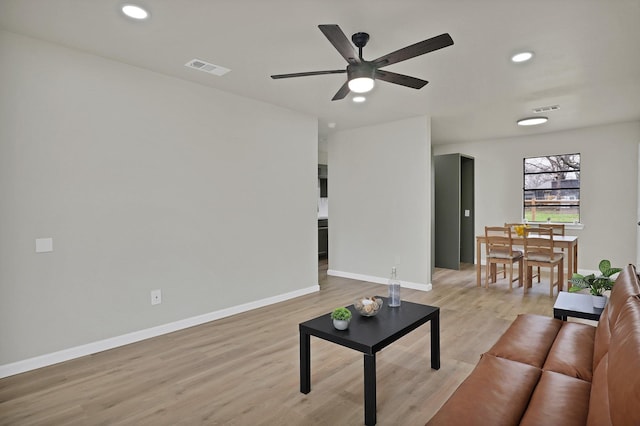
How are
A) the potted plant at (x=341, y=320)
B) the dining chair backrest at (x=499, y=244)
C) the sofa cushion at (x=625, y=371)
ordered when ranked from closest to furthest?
the sofa cushion at (x=625, y=371), the potted plant at (x=341, y=320), the dining chair backrest at (x=499, y=244)

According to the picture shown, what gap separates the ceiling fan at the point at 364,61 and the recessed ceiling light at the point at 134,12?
3.03ft

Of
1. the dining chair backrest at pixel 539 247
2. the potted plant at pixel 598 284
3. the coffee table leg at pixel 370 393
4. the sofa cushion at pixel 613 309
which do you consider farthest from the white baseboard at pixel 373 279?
the coffee table leg at pixel 370 393

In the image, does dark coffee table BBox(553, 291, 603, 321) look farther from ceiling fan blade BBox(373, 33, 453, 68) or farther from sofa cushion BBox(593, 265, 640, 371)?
ceiling fan blade BBox(373, 33, 453, 68)

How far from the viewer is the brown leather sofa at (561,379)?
1.16 meters

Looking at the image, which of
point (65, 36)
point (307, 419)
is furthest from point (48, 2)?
point (307, 419)

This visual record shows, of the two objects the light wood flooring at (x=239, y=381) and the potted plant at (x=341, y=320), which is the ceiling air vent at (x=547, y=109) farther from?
the potted plant at (x=341, y=320)

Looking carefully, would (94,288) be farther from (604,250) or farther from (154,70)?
(604,250)

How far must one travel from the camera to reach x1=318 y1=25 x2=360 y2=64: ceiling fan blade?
78.0 inches

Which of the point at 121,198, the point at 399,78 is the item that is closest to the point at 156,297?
the point at 121,198

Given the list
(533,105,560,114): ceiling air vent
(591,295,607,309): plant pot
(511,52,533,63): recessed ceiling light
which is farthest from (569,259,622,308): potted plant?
(533,105,560,114): ceiling air vent

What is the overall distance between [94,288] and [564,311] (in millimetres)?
3690

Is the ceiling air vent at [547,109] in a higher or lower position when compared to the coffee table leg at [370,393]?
higher

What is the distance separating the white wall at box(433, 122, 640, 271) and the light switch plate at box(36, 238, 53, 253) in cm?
706

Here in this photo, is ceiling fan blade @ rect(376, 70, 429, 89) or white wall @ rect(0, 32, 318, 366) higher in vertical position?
ceiling fan blade @ rect(376, 70, 429, 89)
